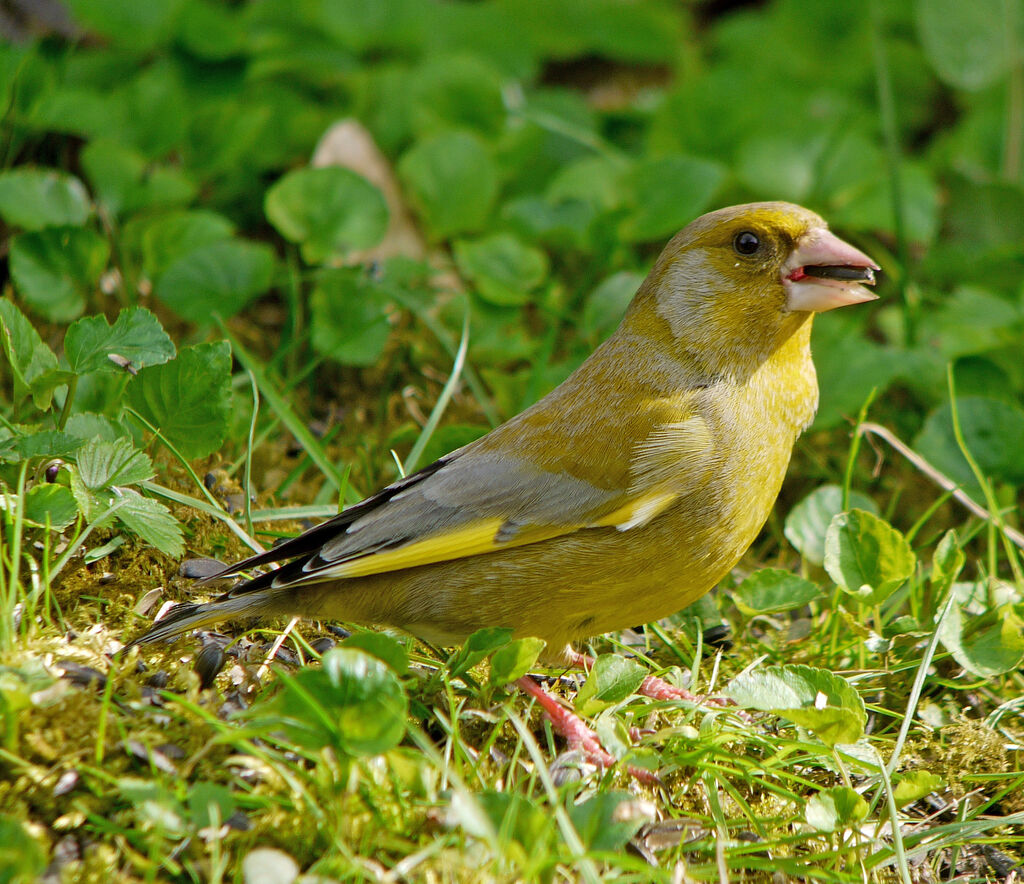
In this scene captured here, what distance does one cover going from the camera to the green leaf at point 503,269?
15.5 feet

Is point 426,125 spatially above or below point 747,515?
above

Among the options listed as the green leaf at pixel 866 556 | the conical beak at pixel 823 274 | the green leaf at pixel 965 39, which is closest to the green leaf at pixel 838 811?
the green leaf at pixel 866 556

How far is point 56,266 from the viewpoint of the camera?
4250 mm

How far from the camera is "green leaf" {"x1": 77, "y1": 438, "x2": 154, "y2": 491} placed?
2.95 meters

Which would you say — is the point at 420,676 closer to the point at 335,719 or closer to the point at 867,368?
the point at 335,719

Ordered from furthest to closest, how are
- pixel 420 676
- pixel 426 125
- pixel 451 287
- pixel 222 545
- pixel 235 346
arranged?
pixel 426 125 < pixel 451 287 < pixel 235 346 < pixel 222 545 < pixel 420 676

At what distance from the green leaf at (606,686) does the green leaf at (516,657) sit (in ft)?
0.75

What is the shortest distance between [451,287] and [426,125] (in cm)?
107

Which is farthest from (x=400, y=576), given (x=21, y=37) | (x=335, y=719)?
(x=21, y=37)

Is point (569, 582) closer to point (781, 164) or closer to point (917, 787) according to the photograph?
point (917, 787)

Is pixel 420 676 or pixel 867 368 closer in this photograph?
pixel 420 676

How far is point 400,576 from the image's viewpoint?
3.04 meters

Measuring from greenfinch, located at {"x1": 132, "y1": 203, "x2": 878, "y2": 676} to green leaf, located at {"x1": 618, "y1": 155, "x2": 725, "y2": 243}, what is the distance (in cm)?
168

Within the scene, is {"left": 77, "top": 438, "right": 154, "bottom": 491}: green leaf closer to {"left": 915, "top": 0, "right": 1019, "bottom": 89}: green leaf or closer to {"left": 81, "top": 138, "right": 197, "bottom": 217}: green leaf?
{"left": 81, "top": 138, "right": 197, "bottom": 217}: green leaf
